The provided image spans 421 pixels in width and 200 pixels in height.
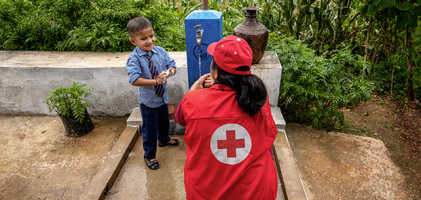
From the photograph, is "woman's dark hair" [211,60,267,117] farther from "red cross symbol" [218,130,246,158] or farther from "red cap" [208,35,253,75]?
"red cross symbol" [218,130,246,158]

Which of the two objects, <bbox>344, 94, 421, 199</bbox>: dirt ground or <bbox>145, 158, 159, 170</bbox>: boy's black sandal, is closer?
<bbox>145, 158, 159, 170</bbox>: boy's black sandal

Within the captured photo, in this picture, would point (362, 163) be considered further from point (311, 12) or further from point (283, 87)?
point (311, 12)

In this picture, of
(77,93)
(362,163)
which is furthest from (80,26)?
(362,163)

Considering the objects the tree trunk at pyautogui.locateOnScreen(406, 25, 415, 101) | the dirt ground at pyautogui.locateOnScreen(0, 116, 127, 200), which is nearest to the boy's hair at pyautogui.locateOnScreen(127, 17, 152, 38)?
the dirt ground at pyautogui.locateOnScreen(0, 116, 127, 200)

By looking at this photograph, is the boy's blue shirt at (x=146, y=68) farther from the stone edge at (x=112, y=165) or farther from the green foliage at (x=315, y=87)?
the green foliage at (x=315, y=87)

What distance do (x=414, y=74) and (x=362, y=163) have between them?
6.18ft

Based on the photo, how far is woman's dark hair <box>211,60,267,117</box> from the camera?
4.00 feet

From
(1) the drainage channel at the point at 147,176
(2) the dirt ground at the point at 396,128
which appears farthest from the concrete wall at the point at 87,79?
(2) the dirt ground at the point at 396,128

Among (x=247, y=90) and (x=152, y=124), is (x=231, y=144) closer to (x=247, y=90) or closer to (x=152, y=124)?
(x=247, y=90)

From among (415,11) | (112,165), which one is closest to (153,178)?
(112,165)

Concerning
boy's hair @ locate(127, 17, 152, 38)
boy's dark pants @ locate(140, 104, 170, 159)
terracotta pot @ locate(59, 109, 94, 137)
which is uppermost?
boy's hair @ locate(127, 17, 152, 38)

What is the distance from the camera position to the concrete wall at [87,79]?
3197 millimetres

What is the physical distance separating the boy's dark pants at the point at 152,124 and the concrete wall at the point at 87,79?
0.68m

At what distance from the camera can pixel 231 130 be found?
1.26 meters
